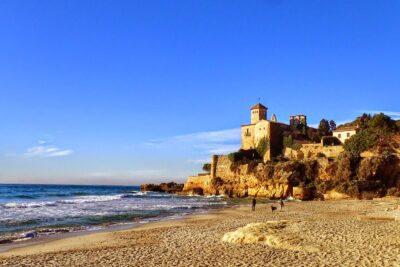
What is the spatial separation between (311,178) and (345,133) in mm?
18750

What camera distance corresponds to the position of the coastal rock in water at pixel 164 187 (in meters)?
95.8

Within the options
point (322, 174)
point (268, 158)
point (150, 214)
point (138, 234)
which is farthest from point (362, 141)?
point (138, 234)

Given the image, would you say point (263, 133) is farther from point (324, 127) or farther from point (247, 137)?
point (324, 127)

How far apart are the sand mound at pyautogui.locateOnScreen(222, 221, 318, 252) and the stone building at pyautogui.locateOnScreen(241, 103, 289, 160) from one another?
5386 cm

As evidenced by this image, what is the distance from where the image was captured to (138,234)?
2261 centimetres

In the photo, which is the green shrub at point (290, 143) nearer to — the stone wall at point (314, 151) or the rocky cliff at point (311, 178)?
the stone wall at point (314, 151)

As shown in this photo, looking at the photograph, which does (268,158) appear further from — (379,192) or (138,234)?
(138,234)

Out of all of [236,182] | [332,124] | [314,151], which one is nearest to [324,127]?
[332,124]

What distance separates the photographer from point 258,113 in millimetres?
81125

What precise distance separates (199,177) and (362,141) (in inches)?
1185

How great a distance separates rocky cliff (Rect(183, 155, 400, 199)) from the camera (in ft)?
169

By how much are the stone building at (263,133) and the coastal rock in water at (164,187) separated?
71.9 feet

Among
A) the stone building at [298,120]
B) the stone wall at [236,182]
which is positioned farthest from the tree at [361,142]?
the stone building at [298,120]

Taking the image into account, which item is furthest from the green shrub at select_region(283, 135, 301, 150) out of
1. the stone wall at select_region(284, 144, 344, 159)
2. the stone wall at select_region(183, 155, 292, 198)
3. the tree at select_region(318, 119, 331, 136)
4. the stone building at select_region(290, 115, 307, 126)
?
the tree at select_region(318, 119, 331, 136)
